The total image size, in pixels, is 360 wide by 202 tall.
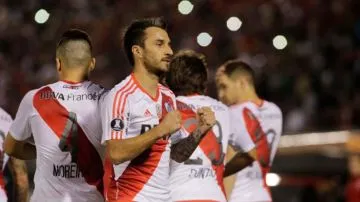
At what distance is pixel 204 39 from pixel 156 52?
30.4ft

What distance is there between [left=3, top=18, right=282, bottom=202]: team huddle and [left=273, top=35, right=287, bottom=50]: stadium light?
880 cm

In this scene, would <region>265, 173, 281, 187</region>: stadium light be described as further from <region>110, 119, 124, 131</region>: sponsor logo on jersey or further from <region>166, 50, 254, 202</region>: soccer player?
<region>110, 119, 124, 131</region>: sponsor logo on jersey

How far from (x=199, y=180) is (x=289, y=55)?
9333mm

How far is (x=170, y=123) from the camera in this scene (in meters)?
6.94

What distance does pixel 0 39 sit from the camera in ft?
60.4

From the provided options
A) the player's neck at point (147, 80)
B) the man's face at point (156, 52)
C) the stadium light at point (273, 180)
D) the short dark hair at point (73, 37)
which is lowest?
the stadium light at point (273, 180)

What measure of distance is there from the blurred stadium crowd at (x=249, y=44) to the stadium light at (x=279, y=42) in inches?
4.4

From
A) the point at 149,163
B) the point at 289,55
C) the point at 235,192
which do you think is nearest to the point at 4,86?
the point at 289,55

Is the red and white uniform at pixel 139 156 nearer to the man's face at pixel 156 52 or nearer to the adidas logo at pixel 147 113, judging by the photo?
the adidas logo at pixel 147 113

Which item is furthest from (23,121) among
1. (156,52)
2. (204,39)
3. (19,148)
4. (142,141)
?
(204,39)

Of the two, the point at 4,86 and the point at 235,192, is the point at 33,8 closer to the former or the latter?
the point at 4,86

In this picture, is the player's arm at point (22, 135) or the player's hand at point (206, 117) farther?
the player's arm at point (22, 135)

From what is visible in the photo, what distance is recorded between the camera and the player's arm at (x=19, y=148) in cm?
794

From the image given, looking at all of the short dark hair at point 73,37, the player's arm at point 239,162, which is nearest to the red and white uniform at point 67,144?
the short dark hair at point 73,37
